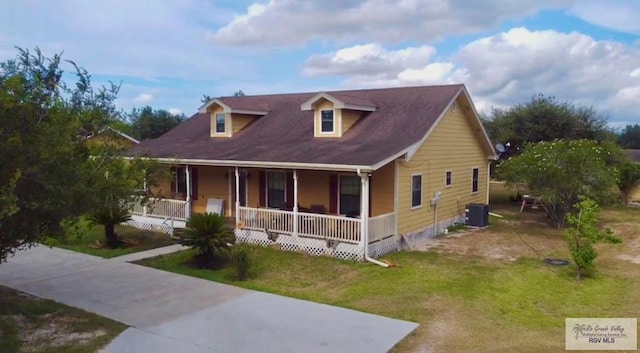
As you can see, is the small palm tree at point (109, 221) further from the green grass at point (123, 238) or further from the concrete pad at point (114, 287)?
the concrete pad at point (114, 287)

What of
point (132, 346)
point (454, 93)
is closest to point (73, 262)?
point (132, 346)

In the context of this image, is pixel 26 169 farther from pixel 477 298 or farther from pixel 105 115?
pixel 477 298

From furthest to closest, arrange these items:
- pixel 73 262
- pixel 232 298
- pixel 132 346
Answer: pixel 73 262 < pixel 232 298 < pixel 132 346

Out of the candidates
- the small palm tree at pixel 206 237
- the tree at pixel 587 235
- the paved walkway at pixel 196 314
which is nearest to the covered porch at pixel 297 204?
the small palm tree at pixel 206 237

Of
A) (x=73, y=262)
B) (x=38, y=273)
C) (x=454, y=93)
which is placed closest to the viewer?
(x=38, y=273)

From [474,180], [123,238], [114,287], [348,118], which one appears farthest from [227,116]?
[114,287]

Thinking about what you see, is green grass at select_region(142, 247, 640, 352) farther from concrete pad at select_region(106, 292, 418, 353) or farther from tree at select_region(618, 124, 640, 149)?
tree at select_region(618, 124, 640, 149)
